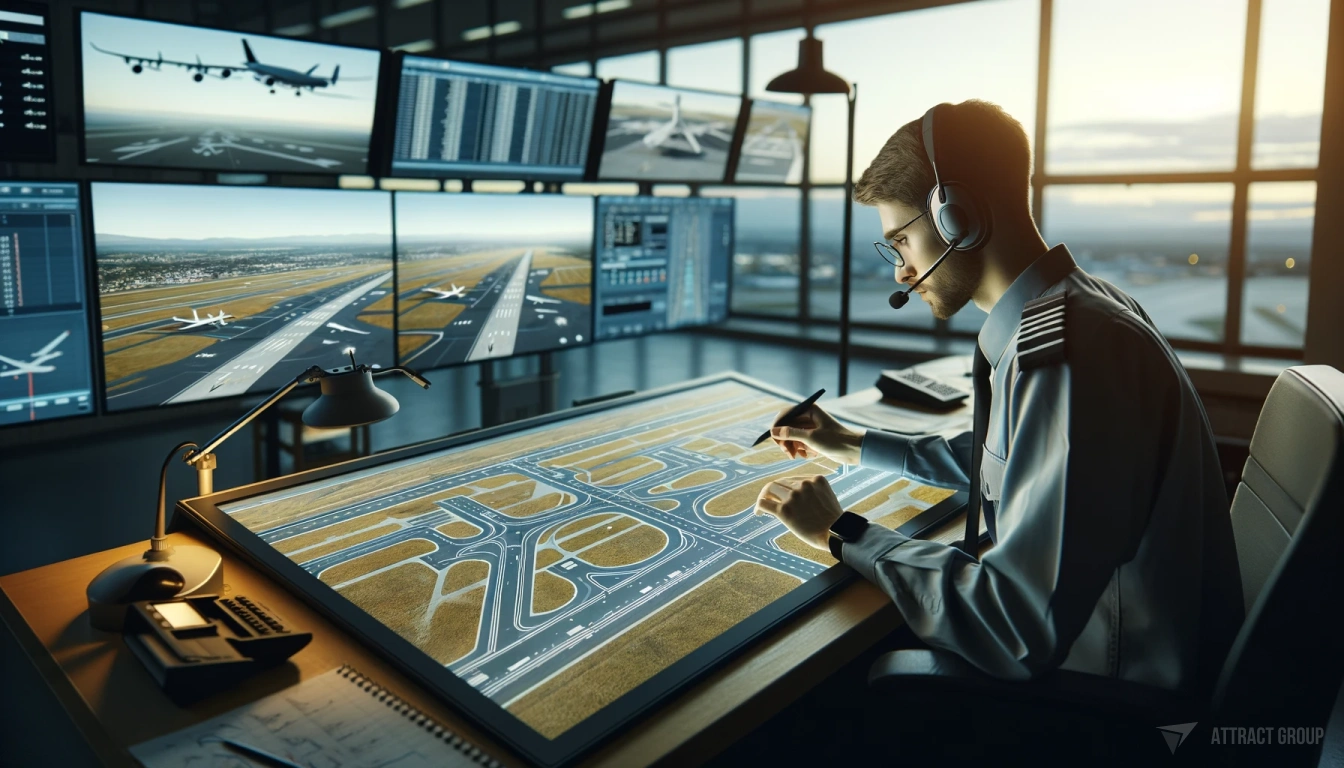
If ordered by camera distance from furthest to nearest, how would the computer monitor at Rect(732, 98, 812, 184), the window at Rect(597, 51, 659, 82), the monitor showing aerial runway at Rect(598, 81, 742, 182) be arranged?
the window at Rect(597, 51, 659, 82), the computer monitor at Rect(732, 98, 812, 184), the monitor showing aerial runway at Rect(598, 81, 742, 182)

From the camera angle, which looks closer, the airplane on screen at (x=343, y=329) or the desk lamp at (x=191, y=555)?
the desk lamp at (x=191, y=555)

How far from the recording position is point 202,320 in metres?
1.89

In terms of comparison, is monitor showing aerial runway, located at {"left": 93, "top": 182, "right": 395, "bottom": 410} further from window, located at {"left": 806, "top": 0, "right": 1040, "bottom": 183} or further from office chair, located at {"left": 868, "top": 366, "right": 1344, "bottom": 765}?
window, located at {"left": 806, "top": 0, "right": 1040, "bottom": 183}

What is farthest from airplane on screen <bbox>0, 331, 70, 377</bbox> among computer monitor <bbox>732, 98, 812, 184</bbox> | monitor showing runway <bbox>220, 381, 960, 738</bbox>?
computer monitor <bbox>732, 98, 812, 184</bbox>

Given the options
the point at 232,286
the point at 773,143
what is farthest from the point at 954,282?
the point at 773,143

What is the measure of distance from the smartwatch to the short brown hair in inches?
18.2

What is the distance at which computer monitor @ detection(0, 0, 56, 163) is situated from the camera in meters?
1.71

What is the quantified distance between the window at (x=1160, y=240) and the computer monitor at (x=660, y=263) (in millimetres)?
2188

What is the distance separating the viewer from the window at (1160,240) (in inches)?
166

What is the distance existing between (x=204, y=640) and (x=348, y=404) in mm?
371

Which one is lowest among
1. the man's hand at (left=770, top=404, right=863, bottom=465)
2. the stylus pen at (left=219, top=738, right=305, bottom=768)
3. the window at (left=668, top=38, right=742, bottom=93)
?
the stylus pen at (left=219, top=738, right=305, bottom=768)

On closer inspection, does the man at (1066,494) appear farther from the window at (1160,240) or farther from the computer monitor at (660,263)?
the window at (1160,240)

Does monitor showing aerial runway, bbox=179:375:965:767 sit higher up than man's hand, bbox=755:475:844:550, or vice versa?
man's hand, bbox=755:475:844:550

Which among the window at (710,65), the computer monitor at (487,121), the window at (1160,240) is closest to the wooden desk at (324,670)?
the computer monitor at (487,121)
